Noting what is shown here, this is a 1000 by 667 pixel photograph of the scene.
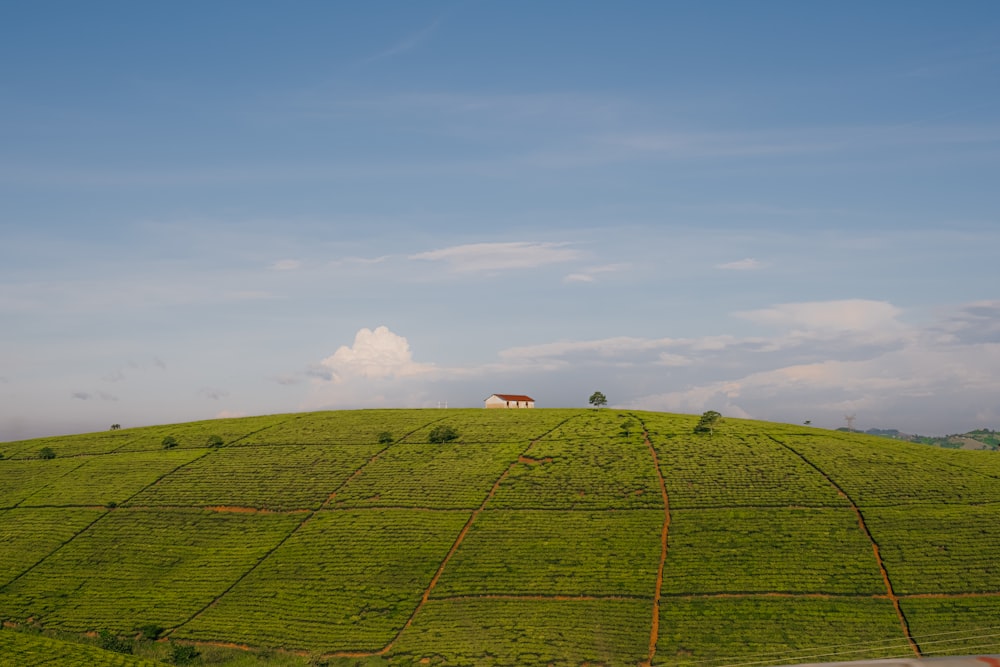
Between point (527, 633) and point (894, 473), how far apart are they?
64.1m

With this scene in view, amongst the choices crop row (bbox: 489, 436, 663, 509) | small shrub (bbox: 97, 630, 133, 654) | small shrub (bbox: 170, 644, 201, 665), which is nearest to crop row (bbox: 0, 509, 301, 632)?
small shrub (bbox: 97, 630, 133, 654)

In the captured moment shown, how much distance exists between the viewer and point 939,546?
292 feet

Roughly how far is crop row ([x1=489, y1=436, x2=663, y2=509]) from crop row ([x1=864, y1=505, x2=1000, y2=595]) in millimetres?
27844

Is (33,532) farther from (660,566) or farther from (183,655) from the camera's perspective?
(660,566)

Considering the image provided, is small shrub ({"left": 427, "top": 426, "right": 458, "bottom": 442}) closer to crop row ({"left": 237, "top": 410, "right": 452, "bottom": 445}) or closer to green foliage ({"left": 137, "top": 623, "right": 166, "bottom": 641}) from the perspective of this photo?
crop row ({"left": 237, "top": 410, "right": 452, "bottom": 445})

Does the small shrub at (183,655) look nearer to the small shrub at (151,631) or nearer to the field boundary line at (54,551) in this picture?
the small shrub at (151,631)

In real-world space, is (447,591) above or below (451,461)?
below

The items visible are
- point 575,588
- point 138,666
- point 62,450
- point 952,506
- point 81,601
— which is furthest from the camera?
point 62,450

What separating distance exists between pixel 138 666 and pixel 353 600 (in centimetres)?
2564

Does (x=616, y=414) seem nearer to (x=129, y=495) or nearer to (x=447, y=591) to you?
(x=447, y=591)

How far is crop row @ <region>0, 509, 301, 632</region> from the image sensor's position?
89188 mm

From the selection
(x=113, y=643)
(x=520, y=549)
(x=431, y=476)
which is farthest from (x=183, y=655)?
(x=431, y=476)

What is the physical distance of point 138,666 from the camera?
66000mm

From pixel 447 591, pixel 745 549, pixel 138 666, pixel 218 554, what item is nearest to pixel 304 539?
pixel 218 554
